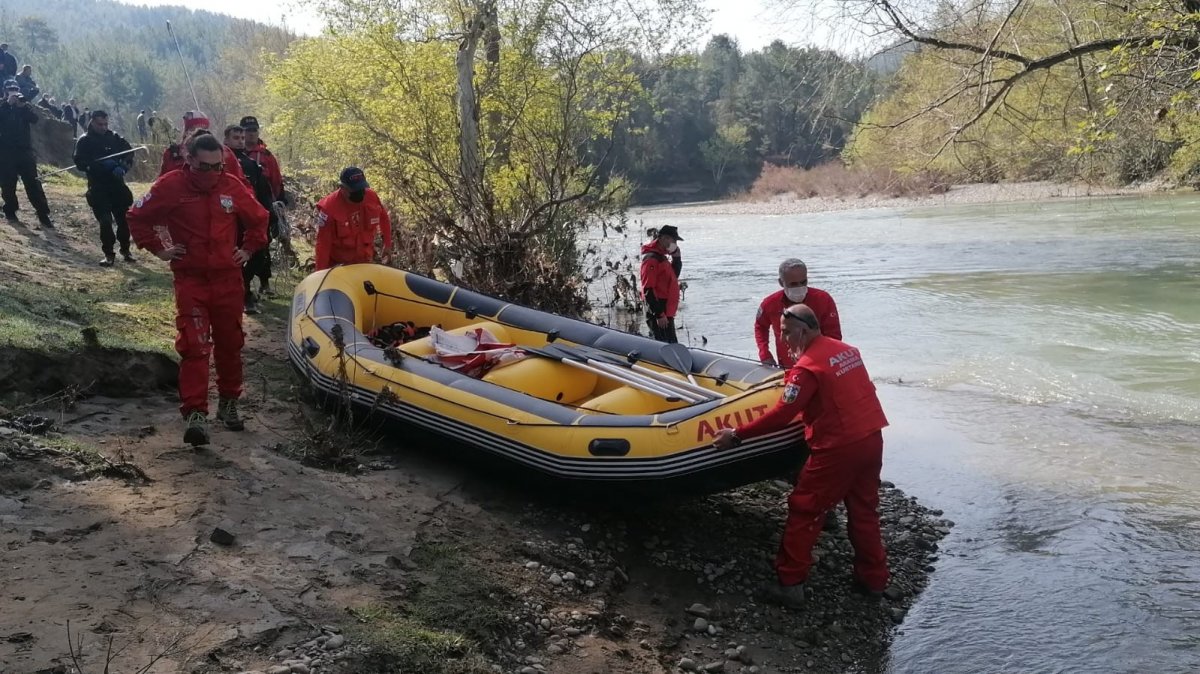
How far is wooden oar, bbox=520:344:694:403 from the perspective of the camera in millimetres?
4755

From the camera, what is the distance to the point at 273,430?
188 inches

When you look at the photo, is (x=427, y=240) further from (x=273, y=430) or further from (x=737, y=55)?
(x=737, y=55)

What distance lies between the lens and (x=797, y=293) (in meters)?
4.71

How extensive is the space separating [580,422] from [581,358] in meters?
1.03

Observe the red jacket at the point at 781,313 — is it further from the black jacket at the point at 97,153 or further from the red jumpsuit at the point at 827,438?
the black jacket at the point at 97,153

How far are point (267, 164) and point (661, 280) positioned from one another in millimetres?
3379

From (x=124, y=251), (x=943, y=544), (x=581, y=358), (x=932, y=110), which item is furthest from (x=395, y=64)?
(x=943, y=544)

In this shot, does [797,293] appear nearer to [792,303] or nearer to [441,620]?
[792,303]

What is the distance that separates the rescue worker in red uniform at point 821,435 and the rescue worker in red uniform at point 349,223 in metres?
3.43

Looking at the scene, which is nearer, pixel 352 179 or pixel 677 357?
pixel 677 357

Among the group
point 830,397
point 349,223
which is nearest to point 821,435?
point 830,397

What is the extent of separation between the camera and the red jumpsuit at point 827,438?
3791 mm

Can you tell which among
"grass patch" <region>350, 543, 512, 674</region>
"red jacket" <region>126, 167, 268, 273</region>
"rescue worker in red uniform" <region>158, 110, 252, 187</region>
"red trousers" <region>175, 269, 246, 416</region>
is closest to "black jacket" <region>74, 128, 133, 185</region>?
"rescue worker in red uniform" <region>158, 110, 252, 187</region>

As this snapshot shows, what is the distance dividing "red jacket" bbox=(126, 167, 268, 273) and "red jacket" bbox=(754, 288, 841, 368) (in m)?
2.64
